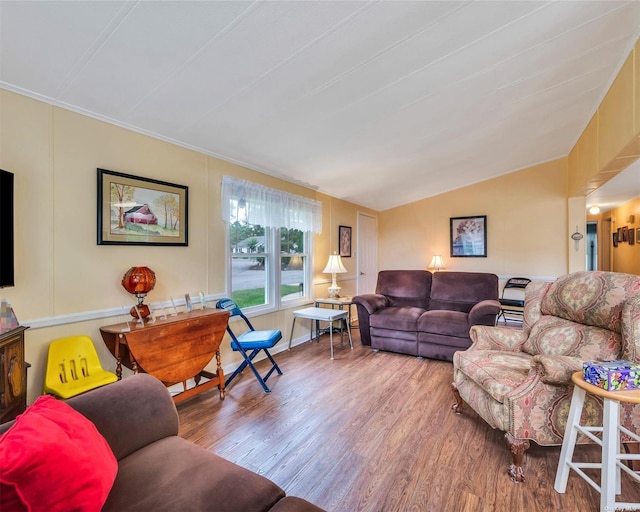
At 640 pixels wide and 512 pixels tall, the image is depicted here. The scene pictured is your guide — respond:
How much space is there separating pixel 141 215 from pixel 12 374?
128 cm

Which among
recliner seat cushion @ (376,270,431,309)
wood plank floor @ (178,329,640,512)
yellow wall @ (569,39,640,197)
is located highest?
yellow wall @ (569,39,640,197)

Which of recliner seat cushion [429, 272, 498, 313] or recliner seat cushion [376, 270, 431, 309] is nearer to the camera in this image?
recliner seat cushion [429, 272, 498, 313]

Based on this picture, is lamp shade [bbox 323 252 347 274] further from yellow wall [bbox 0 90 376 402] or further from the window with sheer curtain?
yellow wall [bbox 0 90 376 402]

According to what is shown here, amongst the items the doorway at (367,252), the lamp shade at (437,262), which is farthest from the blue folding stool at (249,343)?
the lamp shade at (437,262)

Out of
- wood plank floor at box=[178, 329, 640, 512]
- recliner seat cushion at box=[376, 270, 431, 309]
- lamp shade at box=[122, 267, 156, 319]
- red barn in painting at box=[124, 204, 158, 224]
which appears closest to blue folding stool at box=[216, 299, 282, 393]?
wood plank floor at box=[178, 329, 640, 512]

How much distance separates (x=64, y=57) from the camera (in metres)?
1.65

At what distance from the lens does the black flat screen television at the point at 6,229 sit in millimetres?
1699

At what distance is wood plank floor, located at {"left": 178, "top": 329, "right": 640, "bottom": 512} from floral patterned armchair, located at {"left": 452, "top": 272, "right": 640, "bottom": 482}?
0.58 ft

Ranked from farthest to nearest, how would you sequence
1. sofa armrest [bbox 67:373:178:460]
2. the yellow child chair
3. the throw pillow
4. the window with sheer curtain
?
the window with sheer curtain, the yellow child chair, sofa armrest [bbox 67:373:178:460], the throw pillow

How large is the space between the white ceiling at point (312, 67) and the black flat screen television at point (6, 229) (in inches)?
22.0

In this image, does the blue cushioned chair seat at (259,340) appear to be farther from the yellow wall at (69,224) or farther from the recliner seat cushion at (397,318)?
the recliner seat cushion at (397,318)

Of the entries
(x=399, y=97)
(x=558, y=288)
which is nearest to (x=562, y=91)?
(x=399, y=97)

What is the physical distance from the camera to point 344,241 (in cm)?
530

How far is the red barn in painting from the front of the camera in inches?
93.7
